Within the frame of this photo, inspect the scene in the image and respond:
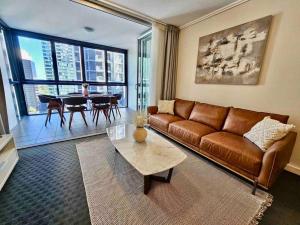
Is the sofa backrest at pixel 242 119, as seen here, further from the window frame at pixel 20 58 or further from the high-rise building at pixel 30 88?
the high-rise building at pixel 30 88

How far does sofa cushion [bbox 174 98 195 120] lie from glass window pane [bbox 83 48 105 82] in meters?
3.64

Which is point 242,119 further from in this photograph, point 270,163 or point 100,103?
point 100,103

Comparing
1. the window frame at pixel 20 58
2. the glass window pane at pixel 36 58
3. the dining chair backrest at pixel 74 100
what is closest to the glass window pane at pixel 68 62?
the window frame at pixel 20 58

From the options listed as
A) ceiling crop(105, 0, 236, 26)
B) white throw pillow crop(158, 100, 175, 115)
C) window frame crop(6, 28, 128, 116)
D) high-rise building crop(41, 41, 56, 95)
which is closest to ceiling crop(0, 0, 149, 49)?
window frame crop(6, 28, 128, 116)

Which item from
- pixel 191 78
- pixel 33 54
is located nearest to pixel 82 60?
pixel 33 54

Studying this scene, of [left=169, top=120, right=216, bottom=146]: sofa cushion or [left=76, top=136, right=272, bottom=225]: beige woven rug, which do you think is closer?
[left=76, top=136, right=272, bottom=225]: beige woven rug

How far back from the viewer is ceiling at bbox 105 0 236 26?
2.40m

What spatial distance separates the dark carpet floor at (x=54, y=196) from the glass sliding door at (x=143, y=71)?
9.11 feet

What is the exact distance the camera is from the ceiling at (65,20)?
103 inches

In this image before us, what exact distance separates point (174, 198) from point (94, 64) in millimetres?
5325

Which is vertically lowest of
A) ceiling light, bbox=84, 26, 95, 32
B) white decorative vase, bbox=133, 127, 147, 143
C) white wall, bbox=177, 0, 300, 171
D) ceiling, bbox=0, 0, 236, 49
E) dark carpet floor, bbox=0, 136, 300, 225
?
dark carpet floor, bbox=0, 136, 300, 225

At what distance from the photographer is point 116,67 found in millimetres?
5816

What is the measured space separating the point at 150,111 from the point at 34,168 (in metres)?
2.31

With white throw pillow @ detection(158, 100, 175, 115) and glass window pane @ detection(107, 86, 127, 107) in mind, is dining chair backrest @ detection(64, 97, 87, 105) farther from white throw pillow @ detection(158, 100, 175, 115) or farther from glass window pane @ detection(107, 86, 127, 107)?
glass window pane @ detection(107, 86, 127, 107)
